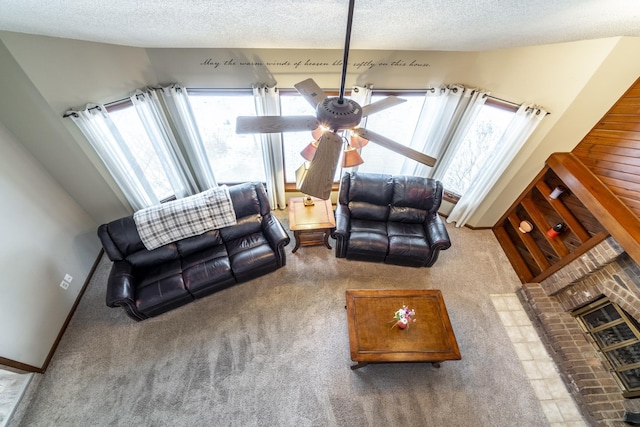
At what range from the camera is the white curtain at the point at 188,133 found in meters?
3.13

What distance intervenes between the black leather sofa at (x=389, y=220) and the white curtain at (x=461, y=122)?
0.52 m

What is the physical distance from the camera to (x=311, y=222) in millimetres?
3578

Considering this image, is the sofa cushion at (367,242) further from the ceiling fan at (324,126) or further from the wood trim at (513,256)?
the ceiling fan at (324,126)

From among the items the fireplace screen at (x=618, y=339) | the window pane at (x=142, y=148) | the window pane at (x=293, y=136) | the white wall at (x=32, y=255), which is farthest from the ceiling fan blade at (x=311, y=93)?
the fireplace screen at (x=618, y=339)

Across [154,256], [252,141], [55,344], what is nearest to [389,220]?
[252,141]

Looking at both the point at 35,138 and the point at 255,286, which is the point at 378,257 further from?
the point at 35,138

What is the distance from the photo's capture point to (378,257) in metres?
3.60

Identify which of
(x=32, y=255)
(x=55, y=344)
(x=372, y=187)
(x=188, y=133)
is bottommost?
(x=55, y=344)

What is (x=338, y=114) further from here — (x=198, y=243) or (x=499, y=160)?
(x=499, y=160)

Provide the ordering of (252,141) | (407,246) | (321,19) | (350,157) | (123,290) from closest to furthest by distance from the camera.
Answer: (321,19) → (350,157) → (123,290) → (407,246) → (252,141)

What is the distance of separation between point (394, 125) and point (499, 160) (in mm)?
1467

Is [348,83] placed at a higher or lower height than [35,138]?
higher

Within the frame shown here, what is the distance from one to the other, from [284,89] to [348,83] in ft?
2.75

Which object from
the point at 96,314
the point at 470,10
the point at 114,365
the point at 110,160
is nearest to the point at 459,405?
the point at 470,10
